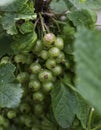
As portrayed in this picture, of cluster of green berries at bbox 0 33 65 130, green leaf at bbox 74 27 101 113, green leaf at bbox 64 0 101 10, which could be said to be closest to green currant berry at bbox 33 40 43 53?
cluster of green berries at bbox 0 33 65 130

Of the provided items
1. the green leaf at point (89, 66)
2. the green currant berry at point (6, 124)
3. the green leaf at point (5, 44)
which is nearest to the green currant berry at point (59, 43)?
the green leaf at point (5, 44)

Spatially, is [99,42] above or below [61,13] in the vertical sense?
above

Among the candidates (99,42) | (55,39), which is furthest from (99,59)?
(55,39)

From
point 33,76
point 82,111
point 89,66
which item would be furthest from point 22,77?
point 89,66

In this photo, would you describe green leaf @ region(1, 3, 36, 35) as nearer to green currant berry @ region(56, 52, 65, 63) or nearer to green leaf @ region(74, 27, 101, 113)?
green currant berry @ region(56, 52, 65, 63)

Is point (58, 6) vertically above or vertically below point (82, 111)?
above

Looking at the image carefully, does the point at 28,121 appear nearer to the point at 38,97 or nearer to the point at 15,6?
the point at 38,97

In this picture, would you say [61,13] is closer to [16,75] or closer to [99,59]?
[16,75]
